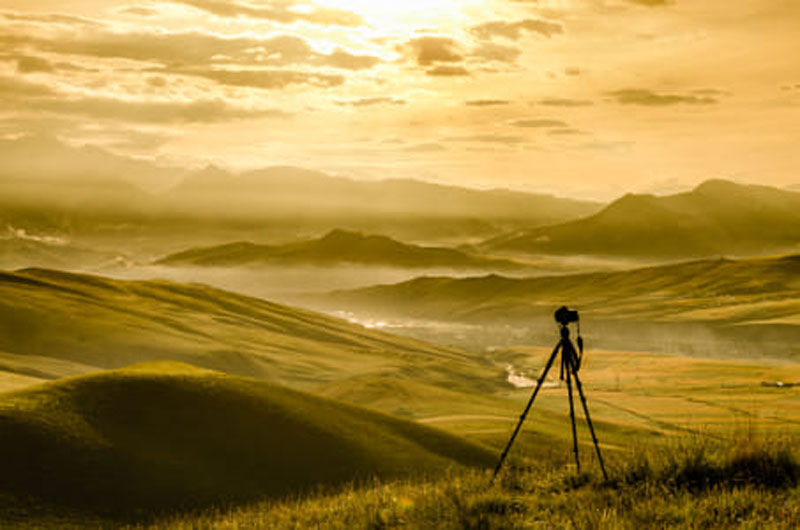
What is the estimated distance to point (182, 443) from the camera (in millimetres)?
29812

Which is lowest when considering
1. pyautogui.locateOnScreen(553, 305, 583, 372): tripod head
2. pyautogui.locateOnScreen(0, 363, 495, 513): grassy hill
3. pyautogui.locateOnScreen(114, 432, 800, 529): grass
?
pyautogui.locateOnScreen(0, 363, 495, 513): grassy hill

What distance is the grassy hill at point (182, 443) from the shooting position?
2516 cm

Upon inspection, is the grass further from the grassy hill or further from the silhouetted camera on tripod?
the grassy hill

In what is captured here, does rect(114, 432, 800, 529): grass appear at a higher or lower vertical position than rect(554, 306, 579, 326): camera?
lower

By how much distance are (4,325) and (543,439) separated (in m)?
123

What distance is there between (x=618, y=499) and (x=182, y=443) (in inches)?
856

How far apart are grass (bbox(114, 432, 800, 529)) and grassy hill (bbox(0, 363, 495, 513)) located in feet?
39.3

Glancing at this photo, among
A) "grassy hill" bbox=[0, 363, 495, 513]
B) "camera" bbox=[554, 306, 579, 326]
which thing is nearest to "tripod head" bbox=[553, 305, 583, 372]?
"camera" bbox=[554, 306, 579, 326]

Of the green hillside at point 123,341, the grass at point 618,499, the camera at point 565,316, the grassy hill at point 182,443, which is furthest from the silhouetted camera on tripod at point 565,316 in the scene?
the green hillside at point 123,341

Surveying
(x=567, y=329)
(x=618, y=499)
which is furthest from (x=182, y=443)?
(x=618, y=499)

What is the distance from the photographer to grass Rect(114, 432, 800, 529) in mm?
10500

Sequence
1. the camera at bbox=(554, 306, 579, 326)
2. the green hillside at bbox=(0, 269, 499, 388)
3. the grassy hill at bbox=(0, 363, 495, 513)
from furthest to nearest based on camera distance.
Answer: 1. the green hillside at bbox=(0, 269, 499, 388)
2. the grassy hill at bbox=(0, 363, 495, 513)
3. the camera at bbox=(554, 306, 579, 326)

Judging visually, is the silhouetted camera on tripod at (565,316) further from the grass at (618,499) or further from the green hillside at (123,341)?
the green hillside at (123,341)

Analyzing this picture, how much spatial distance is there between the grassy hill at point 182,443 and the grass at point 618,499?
471 inches
